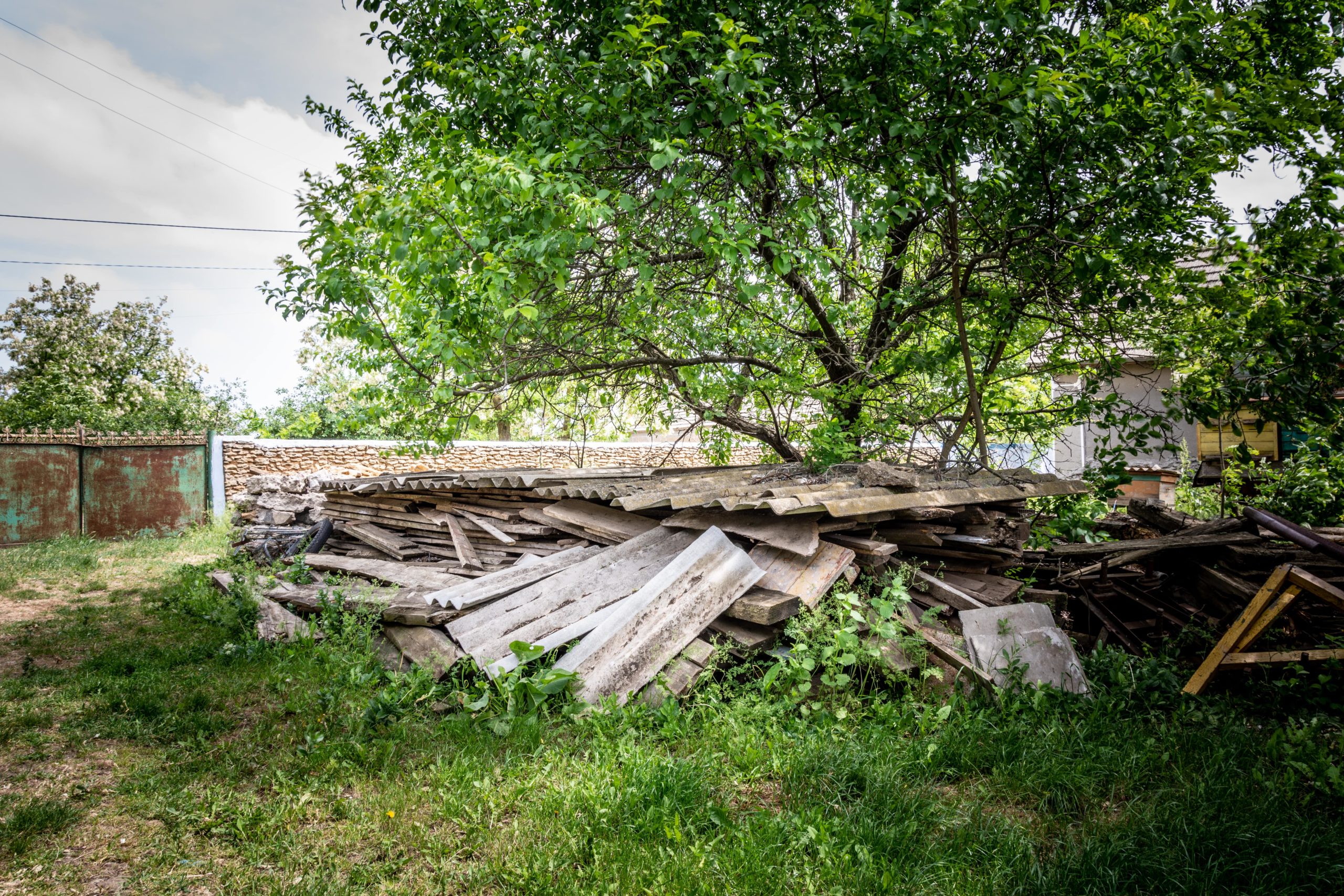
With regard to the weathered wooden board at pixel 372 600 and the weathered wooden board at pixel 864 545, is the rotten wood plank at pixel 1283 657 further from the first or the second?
the weathered wooden board at pixel 372 600

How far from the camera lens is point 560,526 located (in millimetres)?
6250

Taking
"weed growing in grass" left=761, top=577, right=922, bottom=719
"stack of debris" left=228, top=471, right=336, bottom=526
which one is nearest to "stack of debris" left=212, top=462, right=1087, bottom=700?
"weed growing in grass" left=761, top=577, right=922, bottom=719

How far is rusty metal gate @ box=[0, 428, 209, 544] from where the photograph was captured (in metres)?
12.6

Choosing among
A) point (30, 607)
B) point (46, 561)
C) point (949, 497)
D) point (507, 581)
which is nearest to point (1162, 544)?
point (949, 497)

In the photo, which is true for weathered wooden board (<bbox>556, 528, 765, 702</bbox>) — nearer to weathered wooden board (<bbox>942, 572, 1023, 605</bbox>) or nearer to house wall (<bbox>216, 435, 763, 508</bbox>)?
weathered wooden board (<bbox>942, 572, 1023, 605</bbox>)

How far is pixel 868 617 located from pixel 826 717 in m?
0.85

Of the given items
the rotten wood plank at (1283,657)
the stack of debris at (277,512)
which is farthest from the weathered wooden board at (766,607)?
the stack of debris at (277,512)

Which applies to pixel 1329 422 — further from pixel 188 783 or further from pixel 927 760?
pixel 188 783

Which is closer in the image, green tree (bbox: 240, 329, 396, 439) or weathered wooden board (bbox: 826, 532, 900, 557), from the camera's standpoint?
weathered wooden board (bbox: 826, 532, 900, 557)

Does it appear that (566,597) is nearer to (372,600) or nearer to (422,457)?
(372,600)

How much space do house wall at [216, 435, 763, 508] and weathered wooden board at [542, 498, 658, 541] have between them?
5315 mm

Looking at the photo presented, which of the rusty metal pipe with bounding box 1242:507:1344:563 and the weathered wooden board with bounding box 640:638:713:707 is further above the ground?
the rusty metal pipe with bounding box 1242:507:1344:563

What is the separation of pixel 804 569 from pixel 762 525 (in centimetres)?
45

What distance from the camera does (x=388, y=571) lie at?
706 cm
